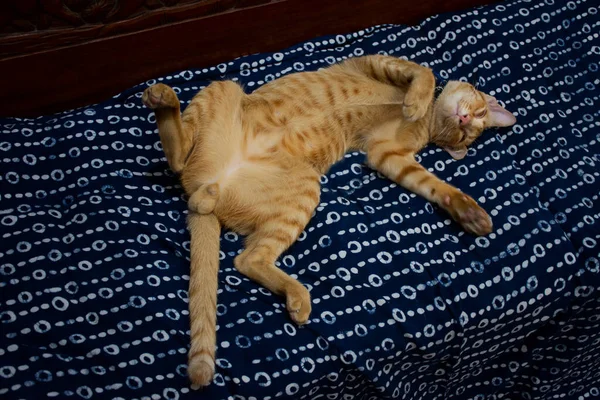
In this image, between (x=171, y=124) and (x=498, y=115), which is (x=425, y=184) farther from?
(x=171, y=124)

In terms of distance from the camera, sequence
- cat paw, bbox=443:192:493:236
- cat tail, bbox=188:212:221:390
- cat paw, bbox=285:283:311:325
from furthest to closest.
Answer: cat paw, bbox=443:192:493:236, cat paw, bbox=285:283:311:325, cat tail, bbox=188:212:221:390

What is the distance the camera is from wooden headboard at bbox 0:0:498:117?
6.21ft

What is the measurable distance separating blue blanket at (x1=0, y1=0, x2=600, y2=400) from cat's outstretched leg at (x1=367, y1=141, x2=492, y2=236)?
0.03m

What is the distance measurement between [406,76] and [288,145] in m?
0.45

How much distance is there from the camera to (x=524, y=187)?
1953mm

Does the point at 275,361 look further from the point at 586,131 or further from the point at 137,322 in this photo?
the point at 586,131

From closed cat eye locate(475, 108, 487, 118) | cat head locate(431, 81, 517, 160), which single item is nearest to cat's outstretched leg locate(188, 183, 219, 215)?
cat head locate(431, 81, 517, 160)

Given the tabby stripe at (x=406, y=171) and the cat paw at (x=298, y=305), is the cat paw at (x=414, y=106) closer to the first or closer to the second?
the tabby stripe at (x=406, y=171)

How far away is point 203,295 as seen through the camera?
1503 mm

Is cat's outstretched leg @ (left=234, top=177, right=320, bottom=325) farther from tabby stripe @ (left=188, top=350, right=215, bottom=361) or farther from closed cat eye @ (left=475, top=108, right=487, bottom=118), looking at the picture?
closed cat eye @ (left=475, top=108, right=487, bottom=118)

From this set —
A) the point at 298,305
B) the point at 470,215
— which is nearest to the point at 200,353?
the point at 298,305

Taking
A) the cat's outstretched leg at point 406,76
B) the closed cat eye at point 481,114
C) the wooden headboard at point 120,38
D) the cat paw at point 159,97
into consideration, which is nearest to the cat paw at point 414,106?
the cat's outstretched leg at point 406,76

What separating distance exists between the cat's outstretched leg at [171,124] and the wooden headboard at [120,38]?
0.45 meters

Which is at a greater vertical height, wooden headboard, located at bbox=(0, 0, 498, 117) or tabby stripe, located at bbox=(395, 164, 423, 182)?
wooden headboard, located at bbox=(0, 0, 498, 117)
